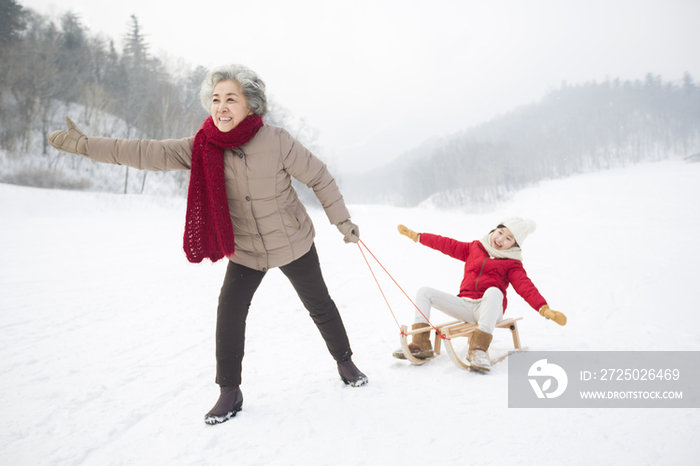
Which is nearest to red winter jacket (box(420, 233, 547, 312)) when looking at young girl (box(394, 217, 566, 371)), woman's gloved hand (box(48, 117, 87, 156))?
young girl (box(394, 217, 566, 371))

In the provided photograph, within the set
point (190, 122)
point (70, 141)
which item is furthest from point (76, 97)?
point (70, 141)

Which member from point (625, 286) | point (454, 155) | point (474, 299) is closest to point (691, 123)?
point (454, 155)

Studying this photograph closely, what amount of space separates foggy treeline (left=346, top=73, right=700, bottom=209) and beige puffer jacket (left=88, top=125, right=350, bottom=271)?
60.5 ft

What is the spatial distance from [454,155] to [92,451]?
27.6m

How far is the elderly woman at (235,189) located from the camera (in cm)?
205

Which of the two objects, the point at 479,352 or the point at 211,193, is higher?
the point at 211,193

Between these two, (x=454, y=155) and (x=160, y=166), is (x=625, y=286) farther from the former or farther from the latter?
(x=454, y=155)

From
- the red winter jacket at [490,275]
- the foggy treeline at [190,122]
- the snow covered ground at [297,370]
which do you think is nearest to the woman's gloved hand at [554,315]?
the red winter jacket at [490,275]

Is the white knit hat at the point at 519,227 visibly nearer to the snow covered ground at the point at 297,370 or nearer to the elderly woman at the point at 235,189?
the snow covered ground at the point at 297,370

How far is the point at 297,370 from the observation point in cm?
281

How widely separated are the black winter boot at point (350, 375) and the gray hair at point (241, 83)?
65.4 inches

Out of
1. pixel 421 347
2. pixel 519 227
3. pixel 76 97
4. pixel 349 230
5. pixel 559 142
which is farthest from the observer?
pixel 76 97

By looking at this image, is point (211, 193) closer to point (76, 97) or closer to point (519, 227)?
point (519, 227)

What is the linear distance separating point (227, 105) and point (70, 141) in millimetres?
803
